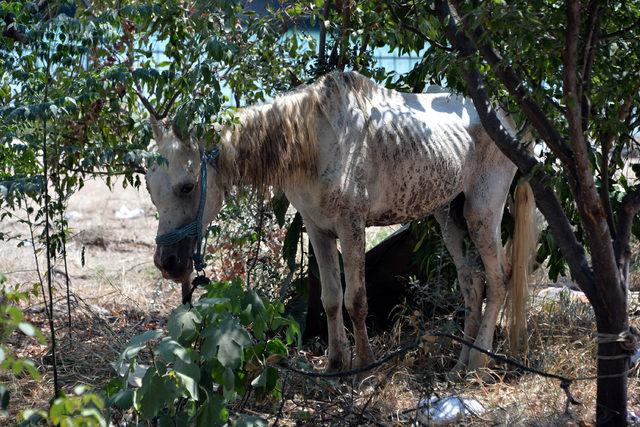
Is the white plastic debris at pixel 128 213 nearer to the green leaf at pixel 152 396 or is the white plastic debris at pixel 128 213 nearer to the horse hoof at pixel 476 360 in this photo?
the horse hoof at pixel 476 360

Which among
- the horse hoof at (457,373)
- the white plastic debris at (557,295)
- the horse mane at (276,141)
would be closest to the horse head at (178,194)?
the horse mane at (276,141)

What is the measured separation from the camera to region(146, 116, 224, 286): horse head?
4.11 meters

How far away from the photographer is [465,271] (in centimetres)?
527

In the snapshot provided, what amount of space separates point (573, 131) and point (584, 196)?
285 millimetres

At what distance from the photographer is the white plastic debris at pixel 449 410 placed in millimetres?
3844

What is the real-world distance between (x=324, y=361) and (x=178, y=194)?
5.60 ft

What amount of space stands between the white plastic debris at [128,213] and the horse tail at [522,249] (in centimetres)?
551

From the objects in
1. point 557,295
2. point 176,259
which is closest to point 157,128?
point 176,259

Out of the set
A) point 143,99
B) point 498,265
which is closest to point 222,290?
point 143,99

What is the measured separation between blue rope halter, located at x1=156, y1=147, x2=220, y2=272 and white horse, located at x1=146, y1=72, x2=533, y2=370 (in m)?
0.02

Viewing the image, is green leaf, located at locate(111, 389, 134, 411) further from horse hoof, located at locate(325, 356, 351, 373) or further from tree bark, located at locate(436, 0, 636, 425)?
horse hoof, located at locate(325, 356, 351, 373)

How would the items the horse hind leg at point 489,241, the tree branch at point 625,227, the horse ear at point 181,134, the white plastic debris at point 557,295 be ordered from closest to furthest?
the tree branch at point 625,227, the horse ear at point 181,134, the horse hind leg at point 489,241, the white plastic debris at point 557,295

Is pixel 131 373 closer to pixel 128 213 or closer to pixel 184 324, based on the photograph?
pixel 184 324

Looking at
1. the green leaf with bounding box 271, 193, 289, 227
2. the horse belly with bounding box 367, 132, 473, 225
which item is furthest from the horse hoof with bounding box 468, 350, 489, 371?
the green leaf with bounding box 271, 193, 289, 227
